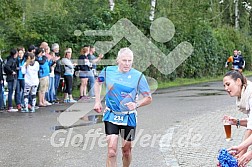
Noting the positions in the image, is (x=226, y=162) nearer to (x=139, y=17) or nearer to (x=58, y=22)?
(x=58, y=22)

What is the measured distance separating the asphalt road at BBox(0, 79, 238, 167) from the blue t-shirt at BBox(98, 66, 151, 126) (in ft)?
4.79

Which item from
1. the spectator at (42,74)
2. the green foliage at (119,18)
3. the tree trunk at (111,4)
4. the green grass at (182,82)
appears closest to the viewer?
the spectator at (42,74)

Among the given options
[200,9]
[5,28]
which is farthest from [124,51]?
[200,9]

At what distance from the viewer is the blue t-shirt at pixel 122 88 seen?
7.09 m

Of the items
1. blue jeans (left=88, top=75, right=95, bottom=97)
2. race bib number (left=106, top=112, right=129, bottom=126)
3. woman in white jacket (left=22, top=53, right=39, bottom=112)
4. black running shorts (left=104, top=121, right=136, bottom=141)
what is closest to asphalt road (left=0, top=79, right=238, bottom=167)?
woman in white jacket (left=22, top=53, right=39, bottom=112)

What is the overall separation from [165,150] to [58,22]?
13.0 meters

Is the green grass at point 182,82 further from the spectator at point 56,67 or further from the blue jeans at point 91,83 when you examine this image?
the spectator at point 56,67

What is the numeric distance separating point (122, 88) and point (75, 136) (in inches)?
156

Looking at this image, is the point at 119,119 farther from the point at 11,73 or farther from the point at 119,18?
the point at 119,18

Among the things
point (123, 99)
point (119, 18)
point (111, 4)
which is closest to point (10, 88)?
point (123, 99)

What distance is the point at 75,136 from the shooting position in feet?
35.4

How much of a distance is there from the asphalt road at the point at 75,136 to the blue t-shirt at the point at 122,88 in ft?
4.79

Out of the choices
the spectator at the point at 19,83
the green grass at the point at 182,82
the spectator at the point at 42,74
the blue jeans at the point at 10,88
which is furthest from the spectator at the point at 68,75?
the green grass at the point at 182,82

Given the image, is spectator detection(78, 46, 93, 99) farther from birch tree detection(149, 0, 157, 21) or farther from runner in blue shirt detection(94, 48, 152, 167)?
runner in blue shirt detection(94, 48, 152, 167)
